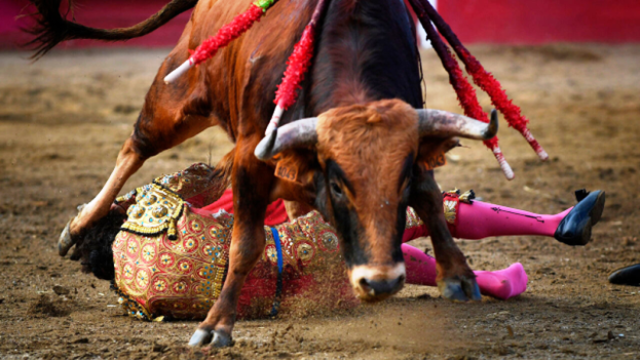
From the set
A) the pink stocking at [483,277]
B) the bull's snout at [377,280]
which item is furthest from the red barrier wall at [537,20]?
the bull's snout at [377,280]

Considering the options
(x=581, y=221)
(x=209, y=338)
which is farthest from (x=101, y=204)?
(x=581, y=221)

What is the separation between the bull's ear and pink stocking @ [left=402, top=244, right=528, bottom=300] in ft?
2.55

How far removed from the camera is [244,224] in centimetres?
265

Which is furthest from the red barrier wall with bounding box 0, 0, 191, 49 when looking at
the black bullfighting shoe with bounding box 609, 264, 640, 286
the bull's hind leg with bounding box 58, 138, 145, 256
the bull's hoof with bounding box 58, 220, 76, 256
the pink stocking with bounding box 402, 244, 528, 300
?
the black bullfighting shoe with bounding box 609, 264, 640, 286

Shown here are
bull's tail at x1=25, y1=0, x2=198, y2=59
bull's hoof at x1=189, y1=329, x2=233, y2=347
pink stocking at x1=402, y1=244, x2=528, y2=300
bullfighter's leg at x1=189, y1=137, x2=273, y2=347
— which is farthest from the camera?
bull's tail at x1=25, y1=0, x2=198, y2=59

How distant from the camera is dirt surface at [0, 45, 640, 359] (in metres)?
2.56

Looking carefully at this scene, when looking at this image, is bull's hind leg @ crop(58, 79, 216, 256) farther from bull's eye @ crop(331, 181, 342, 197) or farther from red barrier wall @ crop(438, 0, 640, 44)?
red barrier wall @ crop(438, 0, 640, 44)

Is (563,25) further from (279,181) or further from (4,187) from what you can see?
(279,181)

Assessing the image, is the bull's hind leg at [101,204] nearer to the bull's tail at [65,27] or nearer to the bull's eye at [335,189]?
the bull's tail at [65,27]

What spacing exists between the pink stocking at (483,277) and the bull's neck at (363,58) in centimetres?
82

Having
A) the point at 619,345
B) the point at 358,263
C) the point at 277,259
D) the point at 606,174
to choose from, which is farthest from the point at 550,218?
the point at 606,174

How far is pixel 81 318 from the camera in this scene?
9.78ft

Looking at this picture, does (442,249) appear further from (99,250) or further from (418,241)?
(418,241)

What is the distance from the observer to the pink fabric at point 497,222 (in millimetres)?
3195
